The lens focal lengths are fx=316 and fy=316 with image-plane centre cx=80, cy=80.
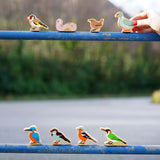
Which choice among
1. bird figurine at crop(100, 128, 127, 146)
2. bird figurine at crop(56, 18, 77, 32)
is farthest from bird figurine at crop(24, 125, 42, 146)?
bird figurine at crop(56, 18, 77, 32)

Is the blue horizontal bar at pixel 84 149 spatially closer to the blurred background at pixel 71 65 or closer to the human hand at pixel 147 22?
the human hand at pixel 147 22

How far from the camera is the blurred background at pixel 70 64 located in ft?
26.1

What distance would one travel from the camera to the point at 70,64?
31.8 ft

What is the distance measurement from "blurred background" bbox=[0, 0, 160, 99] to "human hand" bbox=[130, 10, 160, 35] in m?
6.27

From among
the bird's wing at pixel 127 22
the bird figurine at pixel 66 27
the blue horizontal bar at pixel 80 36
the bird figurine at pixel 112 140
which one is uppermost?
the bird's wing at pixel 127 22

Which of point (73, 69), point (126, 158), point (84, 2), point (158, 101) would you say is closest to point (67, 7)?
point (84, 2)

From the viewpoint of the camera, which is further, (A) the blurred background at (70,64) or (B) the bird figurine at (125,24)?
(A) the blurred background at (70,64)

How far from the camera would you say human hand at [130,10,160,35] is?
918 mm

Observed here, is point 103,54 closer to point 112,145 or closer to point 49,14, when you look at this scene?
point 49,14

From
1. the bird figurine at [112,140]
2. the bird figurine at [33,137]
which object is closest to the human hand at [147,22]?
the bird figurine at [112,140]

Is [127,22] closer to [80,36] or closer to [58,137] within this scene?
[80,36]

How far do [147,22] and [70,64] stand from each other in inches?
345

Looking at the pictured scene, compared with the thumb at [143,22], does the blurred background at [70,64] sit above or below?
below

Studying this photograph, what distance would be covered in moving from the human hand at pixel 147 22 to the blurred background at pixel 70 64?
247 inches
